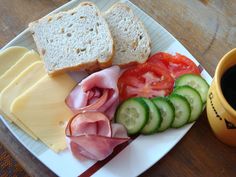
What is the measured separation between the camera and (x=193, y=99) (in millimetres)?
1179

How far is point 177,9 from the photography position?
1.45 metres

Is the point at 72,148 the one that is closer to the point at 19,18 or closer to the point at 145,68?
the point at 145,68

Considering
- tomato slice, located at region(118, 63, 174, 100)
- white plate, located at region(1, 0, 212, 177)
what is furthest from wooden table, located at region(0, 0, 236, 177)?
tomato slice, located at region(118, 63, 174, 100)

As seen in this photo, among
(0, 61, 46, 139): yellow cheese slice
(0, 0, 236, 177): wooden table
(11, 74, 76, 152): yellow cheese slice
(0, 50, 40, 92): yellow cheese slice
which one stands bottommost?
(0, 0, 236, 177): wooden table

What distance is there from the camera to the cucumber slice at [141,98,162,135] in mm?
1131

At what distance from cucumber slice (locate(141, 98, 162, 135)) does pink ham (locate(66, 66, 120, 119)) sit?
11 centimetres

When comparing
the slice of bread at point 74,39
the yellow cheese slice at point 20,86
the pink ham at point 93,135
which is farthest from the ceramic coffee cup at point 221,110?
the yellow cheese slice at point 20,86

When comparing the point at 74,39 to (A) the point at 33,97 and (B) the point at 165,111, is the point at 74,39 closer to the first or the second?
(A) the point at 33,97

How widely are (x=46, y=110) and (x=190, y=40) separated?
56 cm

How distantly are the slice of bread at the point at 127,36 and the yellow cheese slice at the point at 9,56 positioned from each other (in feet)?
1.02

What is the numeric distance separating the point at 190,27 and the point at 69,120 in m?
0.56

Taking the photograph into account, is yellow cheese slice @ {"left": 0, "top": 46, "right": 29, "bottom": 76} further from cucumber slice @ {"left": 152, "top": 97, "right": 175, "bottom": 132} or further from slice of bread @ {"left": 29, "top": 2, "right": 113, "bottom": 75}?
cucumber slice @ {"left": 152, "top": 97, "right": 175, "bottom": 132}

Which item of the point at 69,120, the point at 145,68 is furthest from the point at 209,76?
the point at 69,120

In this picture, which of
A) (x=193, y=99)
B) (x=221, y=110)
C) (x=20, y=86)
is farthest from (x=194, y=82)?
(x=20, y=86)
